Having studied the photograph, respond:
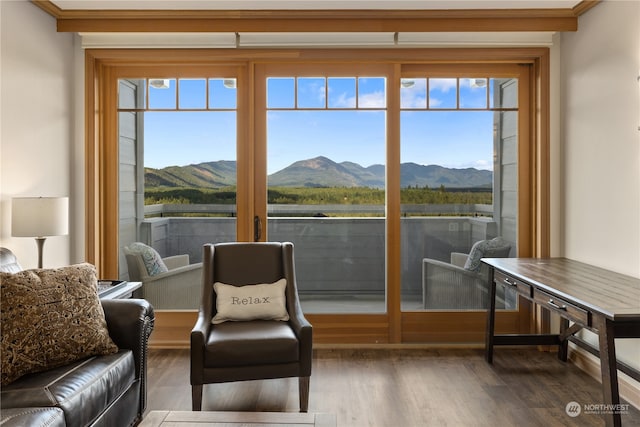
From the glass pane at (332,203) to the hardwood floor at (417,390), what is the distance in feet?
1.81

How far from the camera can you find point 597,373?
3242 mm

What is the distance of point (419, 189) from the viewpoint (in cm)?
397

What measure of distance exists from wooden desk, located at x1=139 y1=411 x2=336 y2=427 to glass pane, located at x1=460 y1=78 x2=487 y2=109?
303 cm

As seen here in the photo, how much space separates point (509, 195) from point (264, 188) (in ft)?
6.88

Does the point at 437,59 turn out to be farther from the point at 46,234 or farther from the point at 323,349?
the point at 46,234

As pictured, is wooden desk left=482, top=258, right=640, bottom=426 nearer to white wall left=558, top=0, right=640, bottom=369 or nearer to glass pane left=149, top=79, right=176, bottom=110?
white wall left=558, top=0, right=640, bottom=369

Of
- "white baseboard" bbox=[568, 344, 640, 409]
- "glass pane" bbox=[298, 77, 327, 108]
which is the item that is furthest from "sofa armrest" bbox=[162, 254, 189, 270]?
"white baseboard" bbox=[568, 344, 640, 409]

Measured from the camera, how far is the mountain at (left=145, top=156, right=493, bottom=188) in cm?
396

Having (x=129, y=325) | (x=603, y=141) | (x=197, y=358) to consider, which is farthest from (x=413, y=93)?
(x=129, y=325)

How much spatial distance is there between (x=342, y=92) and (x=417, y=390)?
7.85ft

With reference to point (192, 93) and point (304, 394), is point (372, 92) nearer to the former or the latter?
point (192, 93)

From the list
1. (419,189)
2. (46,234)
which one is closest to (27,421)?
(46,234)

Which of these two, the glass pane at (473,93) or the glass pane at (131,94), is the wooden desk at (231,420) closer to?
the glass pane at (131,94)

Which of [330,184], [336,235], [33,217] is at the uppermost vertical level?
[330,184]
